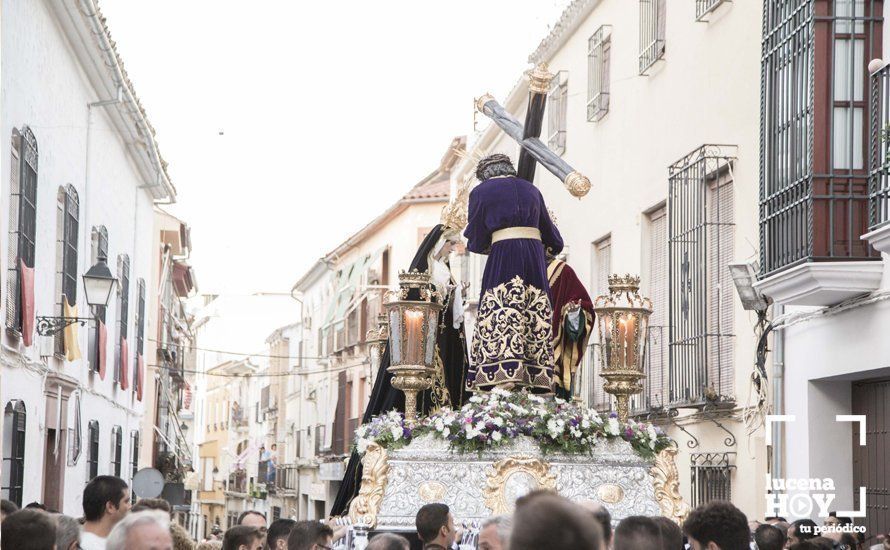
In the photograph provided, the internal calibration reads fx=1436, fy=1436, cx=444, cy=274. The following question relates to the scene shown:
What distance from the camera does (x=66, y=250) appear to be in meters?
15.9

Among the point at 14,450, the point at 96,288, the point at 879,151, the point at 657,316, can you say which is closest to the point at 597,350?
the point at 657,316

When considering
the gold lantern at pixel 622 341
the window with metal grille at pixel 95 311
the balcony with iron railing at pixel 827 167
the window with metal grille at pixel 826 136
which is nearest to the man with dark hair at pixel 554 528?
the gold lantern at pixel 622 341

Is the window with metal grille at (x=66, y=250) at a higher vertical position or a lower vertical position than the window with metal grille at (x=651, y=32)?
lower

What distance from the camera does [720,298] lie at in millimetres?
13445

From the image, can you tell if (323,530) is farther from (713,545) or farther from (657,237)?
(657,237)

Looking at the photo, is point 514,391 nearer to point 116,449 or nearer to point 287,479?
point 116,449

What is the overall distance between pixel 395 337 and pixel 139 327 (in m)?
16.4

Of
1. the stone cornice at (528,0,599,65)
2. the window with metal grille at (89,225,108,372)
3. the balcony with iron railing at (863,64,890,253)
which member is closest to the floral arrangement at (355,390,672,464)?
the balcony with iron railing at (863,64,890,253)

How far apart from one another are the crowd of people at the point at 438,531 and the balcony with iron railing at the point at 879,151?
2622 millimetres

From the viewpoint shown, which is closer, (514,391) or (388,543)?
(388,543)

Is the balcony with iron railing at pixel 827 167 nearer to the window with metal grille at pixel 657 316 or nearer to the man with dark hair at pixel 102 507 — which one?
the window with metal grille at pixel 657 316

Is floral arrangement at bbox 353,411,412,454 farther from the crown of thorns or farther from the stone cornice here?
the stone cornice

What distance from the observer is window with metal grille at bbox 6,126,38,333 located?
12922mm

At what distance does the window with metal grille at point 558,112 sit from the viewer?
1950cm
